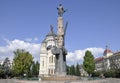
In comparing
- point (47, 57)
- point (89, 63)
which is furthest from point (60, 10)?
point (47, 57)

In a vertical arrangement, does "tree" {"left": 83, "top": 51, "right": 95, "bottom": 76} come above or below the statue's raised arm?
below

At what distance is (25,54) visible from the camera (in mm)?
64000

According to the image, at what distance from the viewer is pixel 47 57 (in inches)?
3339

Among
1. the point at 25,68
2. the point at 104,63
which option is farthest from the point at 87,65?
the point at 104,63

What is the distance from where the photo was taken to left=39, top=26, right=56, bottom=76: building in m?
81.7

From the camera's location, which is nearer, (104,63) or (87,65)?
(87,65)

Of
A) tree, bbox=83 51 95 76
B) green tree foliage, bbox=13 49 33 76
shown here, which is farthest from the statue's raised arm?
tree, bbox=83 51 95 76

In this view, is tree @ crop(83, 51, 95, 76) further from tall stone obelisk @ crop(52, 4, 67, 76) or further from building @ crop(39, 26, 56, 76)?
tall stone obelisk @ crop(52, 4, 67, 76)

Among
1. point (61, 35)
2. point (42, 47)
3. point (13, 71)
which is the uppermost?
point (42, 47)

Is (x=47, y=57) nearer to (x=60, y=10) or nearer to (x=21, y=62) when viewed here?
(x=21, y=62)

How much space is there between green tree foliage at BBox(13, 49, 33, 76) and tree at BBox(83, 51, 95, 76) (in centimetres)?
1693

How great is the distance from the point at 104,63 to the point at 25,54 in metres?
60.9

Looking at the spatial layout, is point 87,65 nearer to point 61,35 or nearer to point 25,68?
point 25,68

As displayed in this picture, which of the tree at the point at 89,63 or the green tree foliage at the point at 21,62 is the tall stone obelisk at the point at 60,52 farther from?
the tree at the point at 89,63
